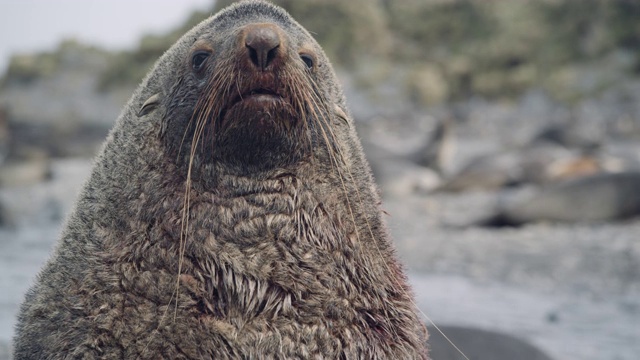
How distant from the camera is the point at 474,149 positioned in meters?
23.1

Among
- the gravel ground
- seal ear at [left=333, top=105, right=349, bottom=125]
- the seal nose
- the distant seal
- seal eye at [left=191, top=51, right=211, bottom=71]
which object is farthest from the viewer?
the distant seal

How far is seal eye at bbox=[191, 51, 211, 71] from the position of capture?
7.97 ft

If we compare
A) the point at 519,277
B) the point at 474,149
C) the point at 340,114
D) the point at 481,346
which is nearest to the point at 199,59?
the point at 340,114

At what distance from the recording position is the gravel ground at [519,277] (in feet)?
17.9

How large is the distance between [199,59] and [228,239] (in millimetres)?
661

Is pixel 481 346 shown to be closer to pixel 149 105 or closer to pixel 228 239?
pixel 228 239

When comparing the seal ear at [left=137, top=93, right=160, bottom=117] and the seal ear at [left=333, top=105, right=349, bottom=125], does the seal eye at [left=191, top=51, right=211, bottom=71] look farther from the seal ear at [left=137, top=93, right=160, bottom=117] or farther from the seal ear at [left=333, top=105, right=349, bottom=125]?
the seal ear at [left=333, top=105, right=349, bottom=125]

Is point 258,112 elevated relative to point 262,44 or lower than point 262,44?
lower

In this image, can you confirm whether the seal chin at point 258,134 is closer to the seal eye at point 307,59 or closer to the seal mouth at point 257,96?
the seal mouth at point 257,96

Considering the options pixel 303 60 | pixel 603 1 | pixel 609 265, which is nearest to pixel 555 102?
pixel 603 1

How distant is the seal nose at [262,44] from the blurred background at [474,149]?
2.71m

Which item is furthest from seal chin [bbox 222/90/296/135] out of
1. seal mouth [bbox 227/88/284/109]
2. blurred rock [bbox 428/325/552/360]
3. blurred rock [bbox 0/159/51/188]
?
blurred rock [bbox 0/159/51/188]

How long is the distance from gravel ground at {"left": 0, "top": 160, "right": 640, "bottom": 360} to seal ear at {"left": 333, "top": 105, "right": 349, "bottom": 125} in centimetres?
187

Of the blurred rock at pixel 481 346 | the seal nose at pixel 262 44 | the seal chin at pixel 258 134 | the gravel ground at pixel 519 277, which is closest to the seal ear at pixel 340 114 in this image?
the seal chin at pixel 258 134
